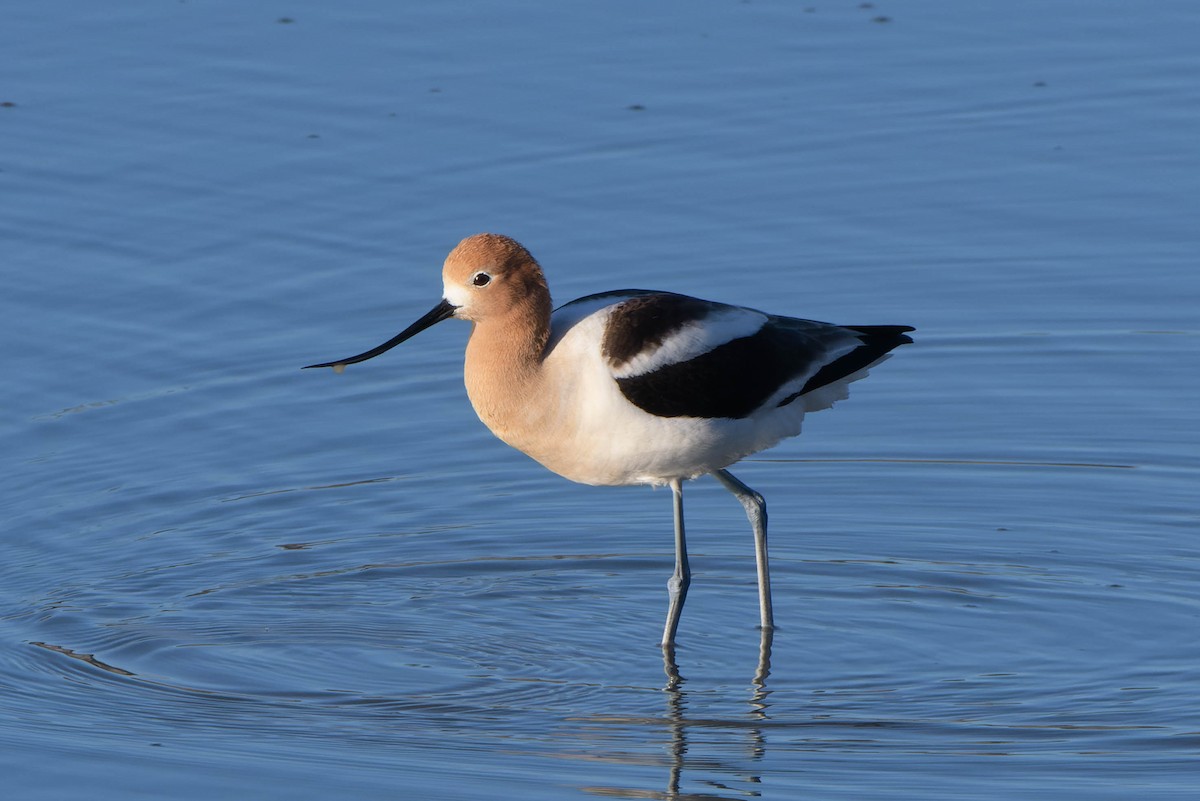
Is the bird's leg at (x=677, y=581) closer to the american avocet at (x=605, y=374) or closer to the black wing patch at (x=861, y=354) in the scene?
the american avocet at (x=605, y=374)

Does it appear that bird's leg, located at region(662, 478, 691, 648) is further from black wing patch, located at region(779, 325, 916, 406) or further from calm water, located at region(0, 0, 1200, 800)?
black wing patch, located at region(779, 325, 916, 406)

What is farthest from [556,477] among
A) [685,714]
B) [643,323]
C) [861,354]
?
[685,714]

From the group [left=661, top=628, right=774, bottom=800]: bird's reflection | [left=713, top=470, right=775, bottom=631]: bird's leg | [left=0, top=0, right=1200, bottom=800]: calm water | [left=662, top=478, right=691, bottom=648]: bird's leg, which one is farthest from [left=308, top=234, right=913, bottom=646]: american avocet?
[left=0, top=0, right=1200, bottom=800]: calm water

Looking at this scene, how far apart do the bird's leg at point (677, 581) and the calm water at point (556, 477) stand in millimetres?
104

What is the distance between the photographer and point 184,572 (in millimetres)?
8508

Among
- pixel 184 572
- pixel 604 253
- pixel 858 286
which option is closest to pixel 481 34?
pixel 604 253

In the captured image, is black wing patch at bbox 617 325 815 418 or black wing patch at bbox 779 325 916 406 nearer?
black wing patch at bbox 617 325 815 418

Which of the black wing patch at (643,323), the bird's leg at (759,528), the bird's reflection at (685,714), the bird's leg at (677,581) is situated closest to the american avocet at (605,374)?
the black wing patch at (643,323)

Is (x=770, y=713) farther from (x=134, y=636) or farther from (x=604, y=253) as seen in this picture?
(x=604, y=253)

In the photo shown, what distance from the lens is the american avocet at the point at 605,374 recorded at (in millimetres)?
7426

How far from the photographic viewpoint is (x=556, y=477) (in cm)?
947

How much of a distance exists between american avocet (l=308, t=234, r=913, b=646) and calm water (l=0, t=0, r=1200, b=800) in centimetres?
80

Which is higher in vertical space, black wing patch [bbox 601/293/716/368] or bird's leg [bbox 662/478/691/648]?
black wing patch [bbox 601/293/716/368]

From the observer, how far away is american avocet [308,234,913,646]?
7426 mm
